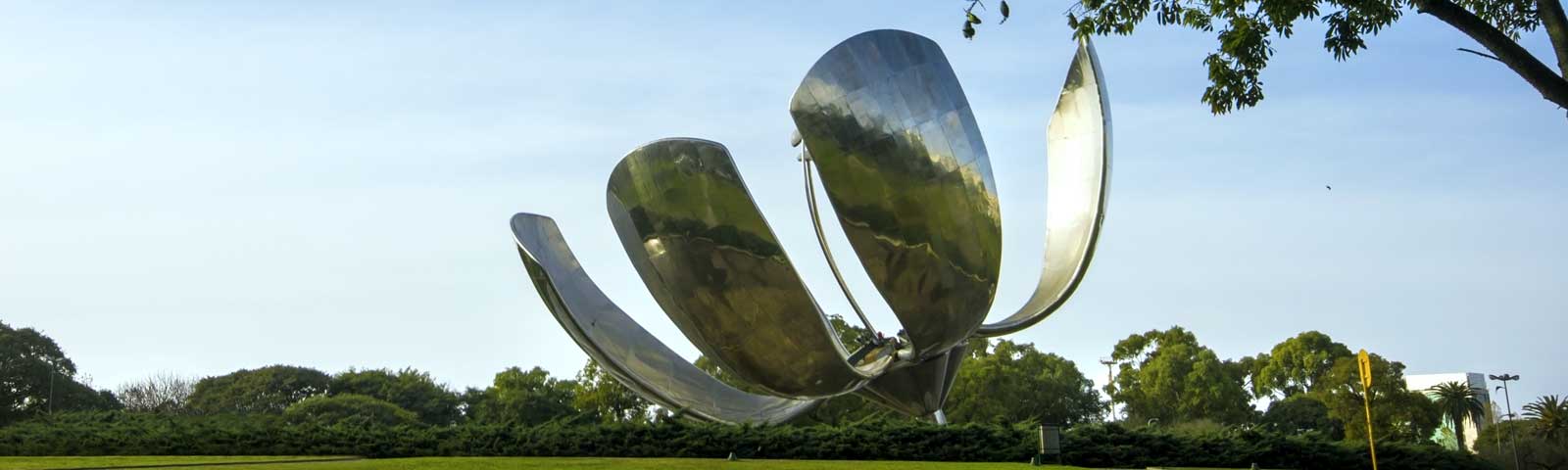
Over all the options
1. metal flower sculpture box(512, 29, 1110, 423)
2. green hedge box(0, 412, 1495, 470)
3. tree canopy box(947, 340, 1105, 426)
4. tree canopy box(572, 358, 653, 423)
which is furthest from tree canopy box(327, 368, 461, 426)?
metal flower sculpture box(512, 29, 1110, 423)

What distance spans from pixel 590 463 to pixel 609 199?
4495 mm

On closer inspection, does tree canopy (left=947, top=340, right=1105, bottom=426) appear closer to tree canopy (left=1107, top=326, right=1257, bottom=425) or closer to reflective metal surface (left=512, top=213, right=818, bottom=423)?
tree canopy (left=1107, top=326, right=1257, bottom=425)

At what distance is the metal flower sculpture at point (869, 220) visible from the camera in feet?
42.2

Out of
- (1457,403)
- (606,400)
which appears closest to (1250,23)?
(606,400)

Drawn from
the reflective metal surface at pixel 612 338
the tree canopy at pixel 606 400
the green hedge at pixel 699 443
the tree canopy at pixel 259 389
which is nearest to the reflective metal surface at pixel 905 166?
the reflective metal surface at pixel 612 338

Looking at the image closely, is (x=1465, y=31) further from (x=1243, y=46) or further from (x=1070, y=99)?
(x=1070, y=99)

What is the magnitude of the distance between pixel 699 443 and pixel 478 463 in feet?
10.9

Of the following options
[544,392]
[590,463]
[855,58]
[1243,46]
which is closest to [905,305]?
[855,58]

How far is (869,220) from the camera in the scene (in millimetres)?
13047

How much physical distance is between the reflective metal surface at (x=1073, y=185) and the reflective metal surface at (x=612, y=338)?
4.55 m

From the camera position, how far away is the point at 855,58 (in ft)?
42.4

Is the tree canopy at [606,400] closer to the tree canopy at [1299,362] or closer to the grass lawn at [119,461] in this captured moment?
the grass lawn at [119,461]

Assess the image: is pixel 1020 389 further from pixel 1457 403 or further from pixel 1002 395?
pixel 1457 403

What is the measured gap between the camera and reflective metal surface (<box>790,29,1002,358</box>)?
12.7m
